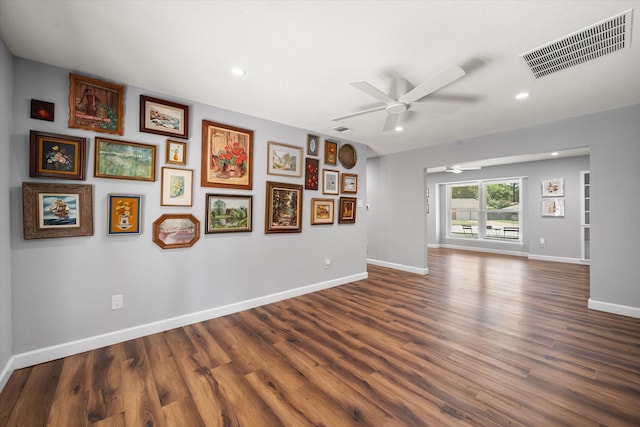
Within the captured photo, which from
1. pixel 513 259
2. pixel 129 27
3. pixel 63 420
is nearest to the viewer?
pixel 63 420

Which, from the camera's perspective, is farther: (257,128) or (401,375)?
(257,128)

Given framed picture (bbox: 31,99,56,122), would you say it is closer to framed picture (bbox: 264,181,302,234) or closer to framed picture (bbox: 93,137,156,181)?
framed picture (bbox: 93,137,156,181)

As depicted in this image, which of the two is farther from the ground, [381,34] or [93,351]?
[381,34]

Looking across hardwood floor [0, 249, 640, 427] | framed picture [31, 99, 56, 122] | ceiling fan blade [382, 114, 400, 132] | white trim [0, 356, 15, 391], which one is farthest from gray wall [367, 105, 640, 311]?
white trim [0, 356, 15, 391]

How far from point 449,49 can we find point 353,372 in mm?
2678

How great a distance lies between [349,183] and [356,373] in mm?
3181

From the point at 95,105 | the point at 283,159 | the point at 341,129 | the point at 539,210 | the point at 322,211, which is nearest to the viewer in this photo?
the point at 95,105

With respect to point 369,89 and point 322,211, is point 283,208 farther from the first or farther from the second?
point 369,89

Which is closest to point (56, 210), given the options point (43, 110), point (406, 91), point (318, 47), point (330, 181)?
point (43, 110)

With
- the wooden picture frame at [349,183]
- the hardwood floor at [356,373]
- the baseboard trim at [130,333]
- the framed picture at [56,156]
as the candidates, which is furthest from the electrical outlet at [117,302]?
the wooden picture frame at [349,183]

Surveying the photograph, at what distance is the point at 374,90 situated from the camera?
222 centimetres

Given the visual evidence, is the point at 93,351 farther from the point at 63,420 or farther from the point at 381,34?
the point at 381,34

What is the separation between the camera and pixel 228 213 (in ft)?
10.5

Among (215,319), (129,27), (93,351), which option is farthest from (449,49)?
(93,351)
